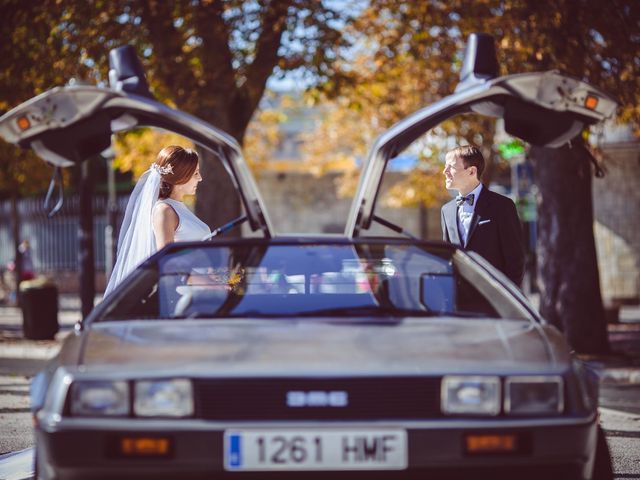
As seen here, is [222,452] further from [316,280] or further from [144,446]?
[316,280]

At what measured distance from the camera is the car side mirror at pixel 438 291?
15.8ft

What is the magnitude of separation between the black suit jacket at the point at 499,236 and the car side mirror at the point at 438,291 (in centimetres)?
206

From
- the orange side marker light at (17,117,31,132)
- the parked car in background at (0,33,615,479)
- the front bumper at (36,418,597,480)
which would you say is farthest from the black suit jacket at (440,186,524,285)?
the front bumper at (36,418,597,480)

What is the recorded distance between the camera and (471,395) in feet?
12.3

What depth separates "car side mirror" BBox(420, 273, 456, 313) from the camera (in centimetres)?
482

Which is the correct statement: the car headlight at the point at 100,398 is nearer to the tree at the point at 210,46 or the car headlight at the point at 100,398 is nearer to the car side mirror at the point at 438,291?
the car side mirror at the point at 438,291

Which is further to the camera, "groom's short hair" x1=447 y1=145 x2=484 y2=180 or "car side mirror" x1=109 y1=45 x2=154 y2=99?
"groom's short hair" x1=447 y1=145 x2=484 y2=180

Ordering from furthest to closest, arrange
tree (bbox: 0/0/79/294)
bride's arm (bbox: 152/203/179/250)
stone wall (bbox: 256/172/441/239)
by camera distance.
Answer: stone wall (bbox: 256/172/441/239) < tree (bbox: 0/0/79/294) < bride's arm (bbox: 152/203/179/250)

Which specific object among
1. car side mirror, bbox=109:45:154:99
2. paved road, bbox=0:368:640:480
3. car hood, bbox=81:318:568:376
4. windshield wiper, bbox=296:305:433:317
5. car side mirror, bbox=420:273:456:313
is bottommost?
paved road, bbox=0:368:640:480

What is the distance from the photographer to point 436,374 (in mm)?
3750

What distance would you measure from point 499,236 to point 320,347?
10.9 feet

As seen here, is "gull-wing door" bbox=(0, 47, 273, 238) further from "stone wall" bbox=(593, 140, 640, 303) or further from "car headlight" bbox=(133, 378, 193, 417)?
"stone wall" bbox=(593, 140, 640, 303)

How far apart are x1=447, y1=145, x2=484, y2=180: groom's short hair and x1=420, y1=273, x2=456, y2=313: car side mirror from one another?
2.29 meters

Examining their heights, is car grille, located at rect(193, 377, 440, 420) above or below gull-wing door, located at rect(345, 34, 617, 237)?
below
